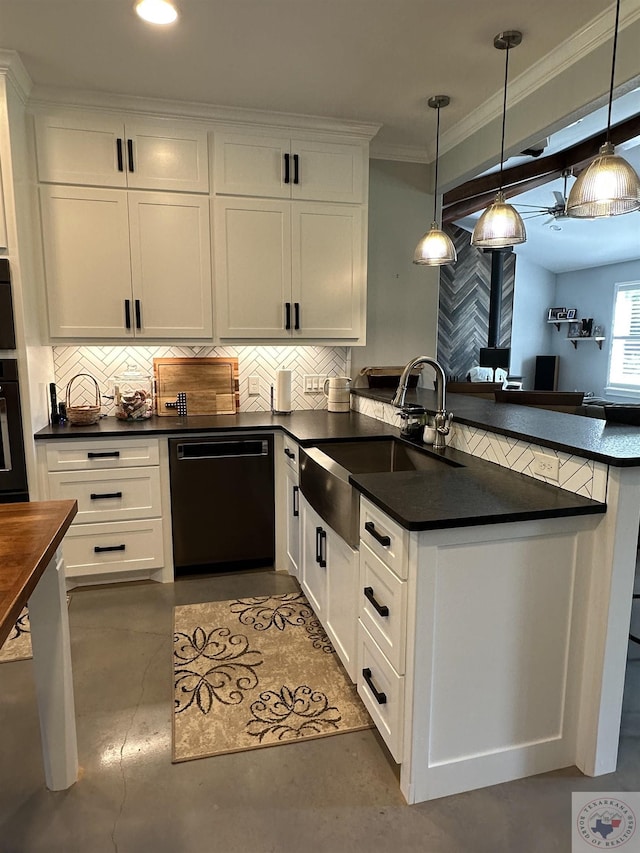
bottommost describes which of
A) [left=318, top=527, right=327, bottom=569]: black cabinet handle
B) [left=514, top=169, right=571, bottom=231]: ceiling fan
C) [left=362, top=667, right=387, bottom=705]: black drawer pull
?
[left=362, top=667, right=387, bottom=705]: black drawer pull

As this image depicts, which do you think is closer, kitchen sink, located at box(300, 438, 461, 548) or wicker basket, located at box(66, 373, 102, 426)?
kitchen sink, located at box(300, 438, 461, 548)

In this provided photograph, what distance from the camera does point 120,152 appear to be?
2.95 metres

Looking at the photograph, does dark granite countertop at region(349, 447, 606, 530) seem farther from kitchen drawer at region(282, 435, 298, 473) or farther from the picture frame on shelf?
the picture frame on shelf

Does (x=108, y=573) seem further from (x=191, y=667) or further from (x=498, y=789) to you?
(x=498, y=789)

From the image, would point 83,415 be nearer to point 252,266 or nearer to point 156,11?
point 252,266

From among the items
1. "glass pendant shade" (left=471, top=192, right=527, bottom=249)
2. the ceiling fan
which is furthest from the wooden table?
the ceiling fan

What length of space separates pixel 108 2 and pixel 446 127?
207 centimetres

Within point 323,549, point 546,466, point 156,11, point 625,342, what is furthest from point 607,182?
point 625,342

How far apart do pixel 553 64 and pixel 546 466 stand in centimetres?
197

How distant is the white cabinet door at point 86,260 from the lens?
2920mm

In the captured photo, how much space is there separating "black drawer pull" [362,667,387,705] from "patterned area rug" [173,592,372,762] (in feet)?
0.78

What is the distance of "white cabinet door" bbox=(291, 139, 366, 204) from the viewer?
324 centimetres

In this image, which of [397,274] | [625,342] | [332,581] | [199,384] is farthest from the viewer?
[625,342]

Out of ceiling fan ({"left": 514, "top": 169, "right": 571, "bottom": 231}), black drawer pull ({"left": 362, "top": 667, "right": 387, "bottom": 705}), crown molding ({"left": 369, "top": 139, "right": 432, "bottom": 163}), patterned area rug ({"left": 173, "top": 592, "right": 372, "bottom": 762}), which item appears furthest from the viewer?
ceiling fan ({"left": 514, "top": 169, "right": 571, "bottom": 231})
